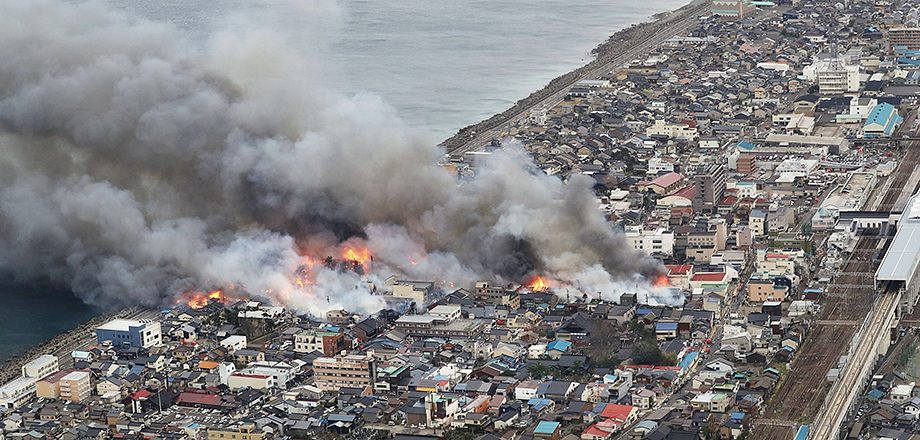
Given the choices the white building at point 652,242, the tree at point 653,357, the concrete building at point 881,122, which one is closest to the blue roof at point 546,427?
the tree at point 653,357

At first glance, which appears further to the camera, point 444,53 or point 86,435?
point 444,53

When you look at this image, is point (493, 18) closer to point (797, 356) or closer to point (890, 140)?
point (890, 140)

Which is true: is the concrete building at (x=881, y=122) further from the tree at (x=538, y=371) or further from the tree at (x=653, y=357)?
the tree at (x=538, y=371)

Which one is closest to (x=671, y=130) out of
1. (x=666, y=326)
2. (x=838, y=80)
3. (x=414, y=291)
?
(x=838, y=80)

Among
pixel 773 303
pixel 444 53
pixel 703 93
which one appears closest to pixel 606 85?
pixel 703 93

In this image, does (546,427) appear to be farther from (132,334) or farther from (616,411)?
(132,334)

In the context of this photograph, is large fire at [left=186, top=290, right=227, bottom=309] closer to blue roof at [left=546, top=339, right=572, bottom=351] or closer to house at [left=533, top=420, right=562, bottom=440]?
blue roof at [left=546, top=339, right=572, bottom=351]
